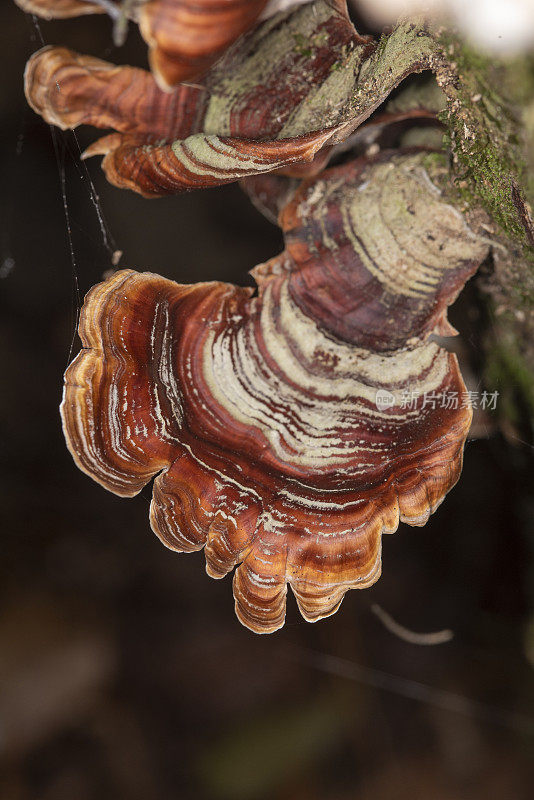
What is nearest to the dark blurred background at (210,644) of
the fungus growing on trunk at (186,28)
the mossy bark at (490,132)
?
the mossy bark at (490,132)

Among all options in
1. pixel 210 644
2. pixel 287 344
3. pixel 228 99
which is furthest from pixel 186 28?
pixel 210 644

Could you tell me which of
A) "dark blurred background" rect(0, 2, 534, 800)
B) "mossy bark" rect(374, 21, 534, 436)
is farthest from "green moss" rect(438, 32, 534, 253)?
"dark blurred background" rect(0, 2, 534, 800)

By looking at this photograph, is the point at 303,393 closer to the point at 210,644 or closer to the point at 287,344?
the point at 287,344

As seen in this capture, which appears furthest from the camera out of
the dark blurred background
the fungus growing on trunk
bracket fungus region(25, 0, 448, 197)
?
the dark blurred background

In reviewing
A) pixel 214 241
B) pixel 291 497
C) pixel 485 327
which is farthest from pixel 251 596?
pixel 214 241

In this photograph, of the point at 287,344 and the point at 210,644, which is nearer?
the point at 287,344

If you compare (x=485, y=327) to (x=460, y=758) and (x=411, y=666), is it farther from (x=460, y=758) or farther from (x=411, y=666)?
(x=460, y=758)

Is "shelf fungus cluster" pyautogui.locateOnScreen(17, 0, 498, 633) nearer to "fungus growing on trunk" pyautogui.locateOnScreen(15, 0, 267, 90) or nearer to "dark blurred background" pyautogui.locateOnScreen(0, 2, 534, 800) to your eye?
"fungus growing on trunk" pyautogui.locateOnScreen(15, 0, 267, 90)
